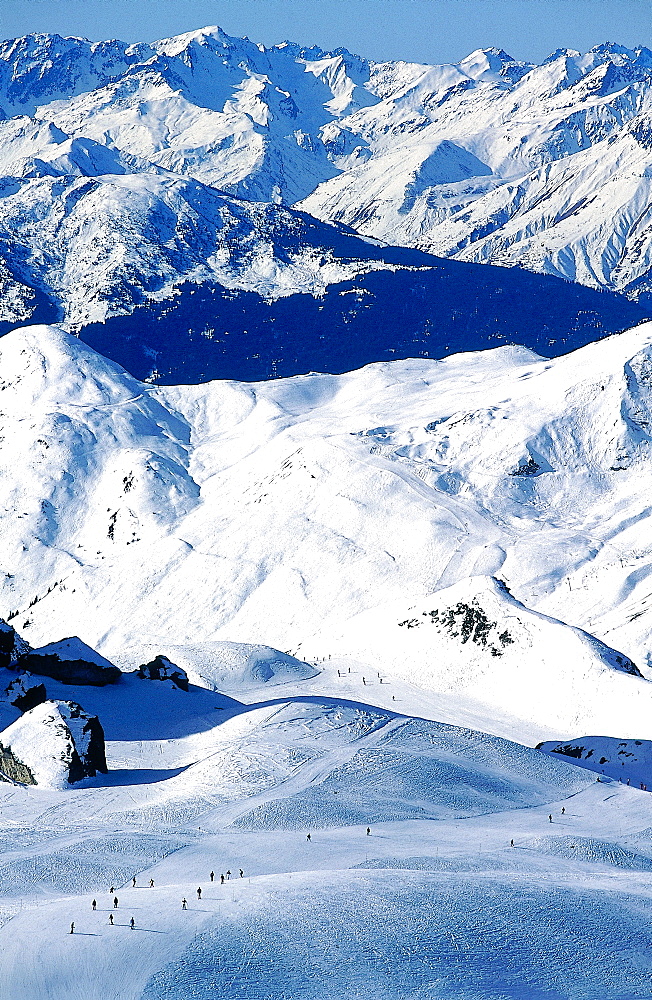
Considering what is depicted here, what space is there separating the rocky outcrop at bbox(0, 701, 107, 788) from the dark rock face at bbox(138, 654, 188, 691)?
834 inches

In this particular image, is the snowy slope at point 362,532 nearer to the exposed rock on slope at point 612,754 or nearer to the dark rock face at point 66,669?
the dark rock face at point 66,669

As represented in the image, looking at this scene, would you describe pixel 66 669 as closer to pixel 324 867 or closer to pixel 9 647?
pixel 9 647

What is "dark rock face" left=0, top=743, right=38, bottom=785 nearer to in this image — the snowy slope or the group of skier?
the group of skier

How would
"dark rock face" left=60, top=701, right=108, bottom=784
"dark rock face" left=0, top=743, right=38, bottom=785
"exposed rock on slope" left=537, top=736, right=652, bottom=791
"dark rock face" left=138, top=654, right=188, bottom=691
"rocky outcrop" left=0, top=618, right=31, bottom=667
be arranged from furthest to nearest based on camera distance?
"dark rock face" left=138, top=654, right=188, bottom=691, "rocky outcrop" left=0, top=618, right=31, bottom=667, "exposed rock on slope" left=537, top=736, right=652, bottom=791, "dark rock face" left=60, top=701, right=108, bottom=784, "dark rock face" left=0, top=743, right=38, bottom=785

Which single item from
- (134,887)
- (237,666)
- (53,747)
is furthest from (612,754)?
(134,887)

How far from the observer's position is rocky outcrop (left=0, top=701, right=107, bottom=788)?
72.6 m

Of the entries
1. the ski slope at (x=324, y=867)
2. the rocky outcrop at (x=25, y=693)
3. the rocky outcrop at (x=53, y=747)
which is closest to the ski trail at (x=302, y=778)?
the ski slope at (x=324, y=867)

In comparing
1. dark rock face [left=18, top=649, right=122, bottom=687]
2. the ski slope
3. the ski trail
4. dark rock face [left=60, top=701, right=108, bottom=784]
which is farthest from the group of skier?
dark rock face [left=18, top=649, right=122, bottom=687]

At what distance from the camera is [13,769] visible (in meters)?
73.5

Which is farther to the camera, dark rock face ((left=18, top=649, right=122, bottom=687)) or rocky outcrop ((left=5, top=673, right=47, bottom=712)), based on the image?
dark rock face ((left=18, top=649, right=122, bottom=687))

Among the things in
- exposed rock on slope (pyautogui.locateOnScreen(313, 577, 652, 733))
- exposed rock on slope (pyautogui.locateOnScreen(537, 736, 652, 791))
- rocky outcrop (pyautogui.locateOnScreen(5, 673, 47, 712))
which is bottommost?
exposed rock on slope (pyautogui.locateOnScreen(313, 577, 652, 733))

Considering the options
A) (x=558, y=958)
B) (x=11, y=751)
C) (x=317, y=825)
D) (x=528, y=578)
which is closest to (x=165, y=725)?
(x=11, y=751)

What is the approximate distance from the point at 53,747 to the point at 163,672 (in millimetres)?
24189

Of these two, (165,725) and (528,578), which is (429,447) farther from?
(165,725)
